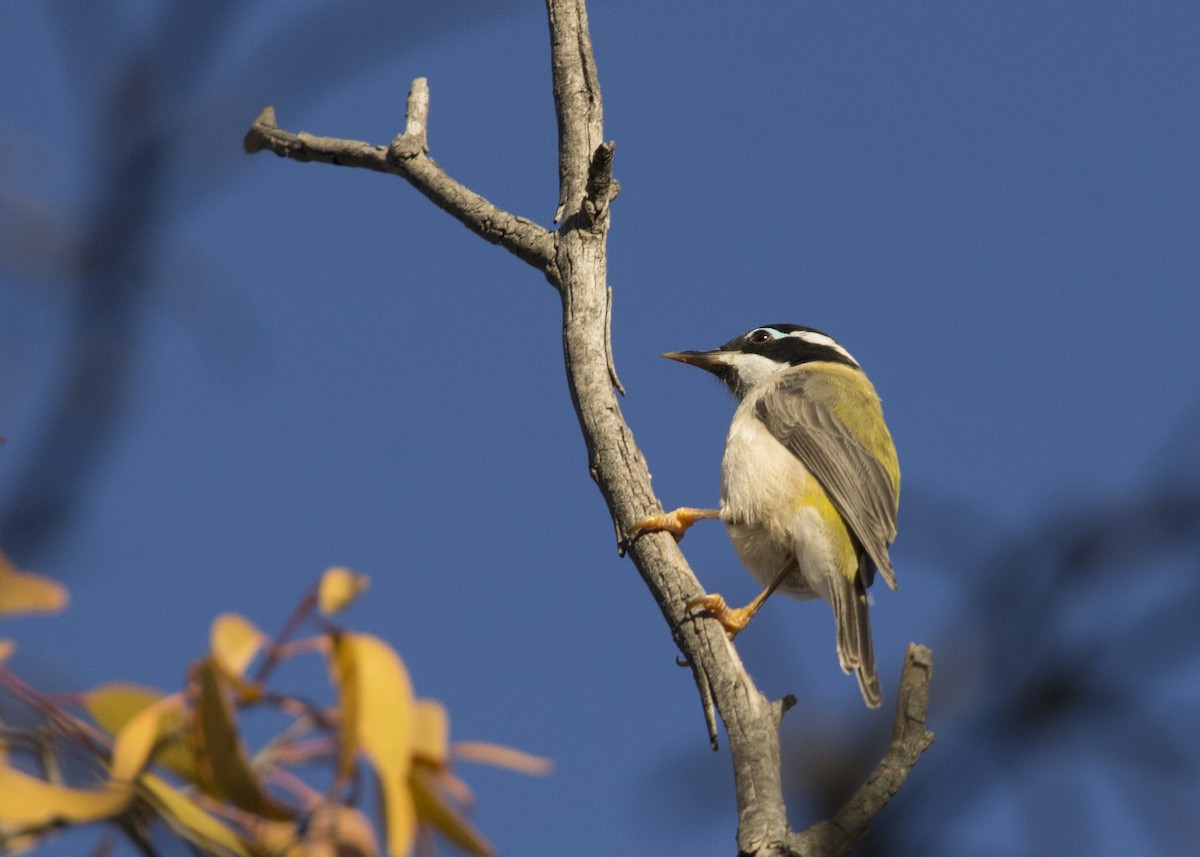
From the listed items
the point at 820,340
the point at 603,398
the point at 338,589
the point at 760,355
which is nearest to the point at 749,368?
the point at 760,355

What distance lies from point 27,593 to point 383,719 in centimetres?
51

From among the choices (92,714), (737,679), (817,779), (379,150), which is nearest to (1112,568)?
(817,779)

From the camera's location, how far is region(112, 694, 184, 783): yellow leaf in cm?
153

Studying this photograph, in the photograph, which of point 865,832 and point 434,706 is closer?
point 434,706

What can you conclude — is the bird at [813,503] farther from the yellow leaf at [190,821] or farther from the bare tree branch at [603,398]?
the yellow leaf at [190,821]

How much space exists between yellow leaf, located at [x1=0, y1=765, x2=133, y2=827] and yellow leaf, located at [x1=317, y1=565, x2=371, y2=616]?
33cm

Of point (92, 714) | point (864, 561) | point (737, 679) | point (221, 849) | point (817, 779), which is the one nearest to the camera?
point (221, 849)

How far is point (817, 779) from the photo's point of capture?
299 centimetres

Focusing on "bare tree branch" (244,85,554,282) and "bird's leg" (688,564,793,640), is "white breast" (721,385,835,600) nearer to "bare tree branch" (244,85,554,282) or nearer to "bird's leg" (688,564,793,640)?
"bird's leg" (688,564,793,640)

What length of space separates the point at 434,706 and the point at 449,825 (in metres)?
0.17

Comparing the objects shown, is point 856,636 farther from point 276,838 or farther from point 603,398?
point 276,838

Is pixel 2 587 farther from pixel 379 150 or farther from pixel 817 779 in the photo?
pixel 379 150

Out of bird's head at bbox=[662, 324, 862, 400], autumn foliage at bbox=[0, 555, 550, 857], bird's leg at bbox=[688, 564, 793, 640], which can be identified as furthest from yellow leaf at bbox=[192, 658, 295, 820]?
bird's head at bbox=[662, 324, 862, 400]

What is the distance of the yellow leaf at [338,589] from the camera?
1.69 metres
